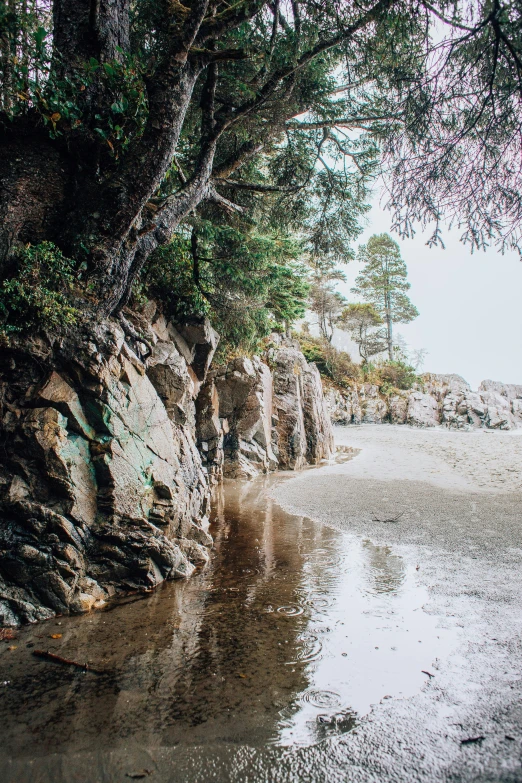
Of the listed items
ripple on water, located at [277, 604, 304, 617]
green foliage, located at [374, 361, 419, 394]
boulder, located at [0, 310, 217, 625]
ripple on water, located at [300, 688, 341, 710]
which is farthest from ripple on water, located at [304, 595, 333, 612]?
green foliage, located at [374, 361, 419, 394]

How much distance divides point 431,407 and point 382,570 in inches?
1271

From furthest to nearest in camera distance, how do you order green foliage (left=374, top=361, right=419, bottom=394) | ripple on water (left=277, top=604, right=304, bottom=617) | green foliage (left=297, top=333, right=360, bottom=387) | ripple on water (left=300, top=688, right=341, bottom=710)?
green foliage (left=374, top=361, right=419, bottom=394)
green foliage (left=297, top=333, right=360, bottom=387)
ripple on water (left=277, top=604, right=304, bottom=617)
ripple on water (left=300, top=688, right=341, bottom=710)

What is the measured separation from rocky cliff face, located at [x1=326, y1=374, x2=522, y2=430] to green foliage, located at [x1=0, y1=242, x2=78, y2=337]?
1096 inches

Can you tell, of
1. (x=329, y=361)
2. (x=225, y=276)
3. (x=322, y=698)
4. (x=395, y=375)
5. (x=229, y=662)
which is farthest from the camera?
(x=395, y=375)

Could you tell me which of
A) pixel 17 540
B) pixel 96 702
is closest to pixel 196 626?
pixel 96 702

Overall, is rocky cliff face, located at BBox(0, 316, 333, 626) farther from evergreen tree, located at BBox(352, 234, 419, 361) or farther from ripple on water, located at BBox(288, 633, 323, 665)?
evergreen tree, located at BBox(352, 234, 419, 361)

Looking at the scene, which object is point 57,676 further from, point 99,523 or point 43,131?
point 43,131

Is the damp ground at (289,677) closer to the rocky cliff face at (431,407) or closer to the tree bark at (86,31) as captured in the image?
the tree bark at (86,31)

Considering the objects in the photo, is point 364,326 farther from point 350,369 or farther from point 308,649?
point 308,649

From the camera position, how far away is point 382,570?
16.0 ft

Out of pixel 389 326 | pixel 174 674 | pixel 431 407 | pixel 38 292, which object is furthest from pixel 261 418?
pixel 389 326

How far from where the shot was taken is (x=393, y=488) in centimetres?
1011

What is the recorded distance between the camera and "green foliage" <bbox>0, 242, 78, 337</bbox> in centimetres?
480

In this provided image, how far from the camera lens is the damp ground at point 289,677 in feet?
6.78
